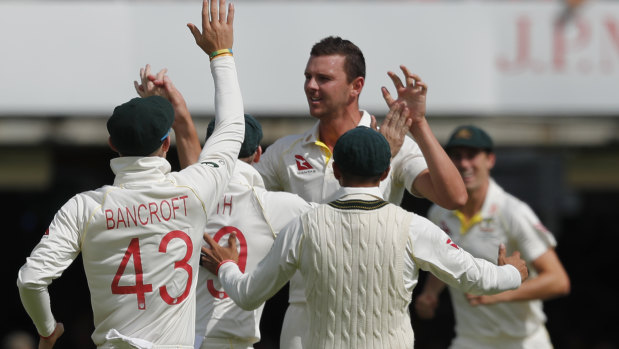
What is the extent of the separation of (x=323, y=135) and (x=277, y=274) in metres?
1.34

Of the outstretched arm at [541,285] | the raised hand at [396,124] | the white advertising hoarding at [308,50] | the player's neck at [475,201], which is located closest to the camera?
the raised hand at [396,124]

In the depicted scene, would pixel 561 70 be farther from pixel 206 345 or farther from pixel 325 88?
pixel 206 345

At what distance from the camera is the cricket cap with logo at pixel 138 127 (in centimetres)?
381

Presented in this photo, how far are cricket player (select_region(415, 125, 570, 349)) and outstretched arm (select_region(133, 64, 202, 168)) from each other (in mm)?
2346

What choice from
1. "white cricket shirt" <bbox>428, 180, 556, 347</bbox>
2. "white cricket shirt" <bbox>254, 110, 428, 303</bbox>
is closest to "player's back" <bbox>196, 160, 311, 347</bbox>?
"white cricket shirt" <bbox>254, 110, 428, 303</bbox>

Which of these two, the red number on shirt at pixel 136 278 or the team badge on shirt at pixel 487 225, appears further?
the team badge on shirt at pixel 487 225

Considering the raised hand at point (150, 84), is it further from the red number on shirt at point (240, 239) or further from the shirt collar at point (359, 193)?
the shirt collar at point (359, 193)

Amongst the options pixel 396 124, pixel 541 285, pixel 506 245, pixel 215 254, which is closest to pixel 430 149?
pixel 396 124

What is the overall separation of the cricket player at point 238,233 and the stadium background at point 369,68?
550cm

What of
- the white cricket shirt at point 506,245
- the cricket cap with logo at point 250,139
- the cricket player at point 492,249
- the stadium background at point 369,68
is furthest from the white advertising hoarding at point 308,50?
the cricket cap with logo at point 250,139

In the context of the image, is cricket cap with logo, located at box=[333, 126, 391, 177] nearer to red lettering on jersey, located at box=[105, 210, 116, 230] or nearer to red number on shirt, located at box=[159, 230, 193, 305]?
red number on shirt, located at box=[159, 230, 193, 305]

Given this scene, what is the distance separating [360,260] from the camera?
148 inches

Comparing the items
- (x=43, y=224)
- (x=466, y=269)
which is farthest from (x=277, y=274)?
(x=43, y=224)

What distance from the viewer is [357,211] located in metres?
3.79
